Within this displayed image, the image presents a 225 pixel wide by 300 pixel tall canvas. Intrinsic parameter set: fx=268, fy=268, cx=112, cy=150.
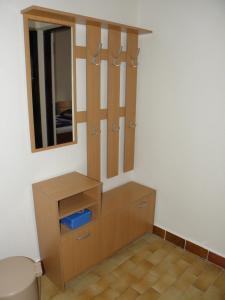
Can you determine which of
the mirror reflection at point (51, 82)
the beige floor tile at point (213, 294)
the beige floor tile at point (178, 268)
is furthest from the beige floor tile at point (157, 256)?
the mirror reflection at point (51, 82)

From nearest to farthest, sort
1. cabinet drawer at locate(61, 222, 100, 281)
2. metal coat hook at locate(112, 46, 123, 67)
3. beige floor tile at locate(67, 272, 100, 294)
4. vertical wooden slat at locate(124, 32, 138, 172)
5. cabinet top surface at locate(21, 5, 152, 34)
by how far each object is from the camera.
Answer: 1. cabinet top surface at locate(21, 5, 152, 34)
2. cabinet drawer at locate(61, 222, 100, 281)
3. beige floor tile at locate(67, 272, 100, 294)
4. metal coat hook at locate(112, 46, 123, 67)
5. vertical wooden slat at locate(124, 32, 138, 172)

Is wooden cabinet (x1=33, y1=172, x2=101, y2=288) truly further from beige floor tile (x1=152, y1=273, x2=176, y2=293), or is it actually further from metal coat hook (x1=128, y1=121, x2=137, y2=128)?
metal coat hook (x1=128, y1=121, x2=137, y2=128)

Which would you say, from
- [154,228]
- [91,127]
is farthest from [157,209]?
[91,127]

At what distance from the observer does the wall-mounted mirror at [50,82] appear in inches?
75.0

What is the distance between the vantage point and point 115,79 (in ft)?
8.05

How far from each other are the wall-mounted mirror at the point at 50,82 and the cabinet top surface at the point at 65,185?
0.29m

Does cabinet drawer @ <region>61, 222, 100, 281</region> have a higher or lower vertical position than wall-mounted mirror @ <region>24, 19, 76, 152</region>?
lower

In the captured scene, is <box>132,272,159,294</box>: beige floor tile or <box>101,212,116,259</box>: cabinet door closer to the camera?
<box>132,272,159,294</box>: beige floor tile

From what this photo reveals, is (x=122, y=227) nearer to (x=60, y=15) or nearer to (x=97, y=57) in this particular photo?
(x=97, y=57)

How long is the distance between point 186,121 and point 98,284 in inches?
62.1

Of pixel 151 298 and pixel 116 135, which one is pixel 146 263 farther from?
pixel 116 135

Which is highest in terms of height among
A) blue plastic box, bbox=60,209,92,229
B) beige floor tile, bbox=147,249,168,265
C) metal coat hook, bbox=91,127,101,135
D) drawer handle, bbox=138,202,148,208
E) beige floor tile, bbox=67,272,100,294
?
metal coat hook, bbox=91,127,101,135

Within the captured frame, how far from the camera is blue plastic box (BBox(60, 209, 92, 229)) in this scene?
2057 millimetres

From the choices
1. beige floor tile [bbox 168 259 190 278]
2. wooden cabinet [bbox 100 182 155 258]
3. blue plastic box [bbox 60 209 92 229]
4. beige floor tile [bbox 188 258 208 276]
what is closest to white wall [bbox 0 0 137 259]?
blue plastic box [bbox 60 209 92 229]
